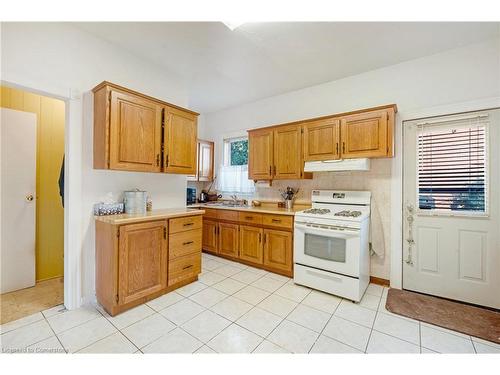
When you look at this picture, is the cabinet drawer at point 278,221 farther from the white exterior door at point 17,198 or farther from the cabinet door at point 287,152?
the white exterior door at point 17,198

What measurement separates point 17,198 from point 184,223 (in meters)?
1.87

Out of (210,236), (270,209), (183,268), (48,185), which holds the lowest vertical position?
(183,268)

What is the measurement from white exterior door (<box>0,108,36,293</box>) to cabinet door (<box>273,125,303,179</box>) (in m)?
3.04

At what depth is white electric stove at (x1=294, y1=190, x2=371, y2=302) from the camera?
7.82 feet

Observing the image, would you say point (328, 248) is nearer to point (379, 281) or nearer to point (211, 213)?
point (379, 281)


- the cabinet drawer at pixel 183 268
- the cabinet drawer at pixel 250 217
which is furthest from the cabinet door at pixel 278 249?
the cabinet drawer at pixel 183 268

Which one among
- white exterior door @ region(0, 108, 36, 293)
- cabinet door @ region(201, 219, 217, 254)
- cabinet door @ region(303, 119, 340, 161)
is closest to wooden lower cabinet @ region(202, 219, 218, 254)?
cabinet door @ region(201, 219, 217, 254)

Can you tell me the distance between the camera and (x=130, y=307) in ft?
7.20

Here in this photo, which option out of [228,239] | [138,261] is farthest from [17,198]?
[228,239]

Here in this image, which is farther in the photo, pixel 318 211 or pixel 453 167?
pixel 318 211

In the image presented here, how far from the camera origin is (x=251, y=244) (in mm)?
3340

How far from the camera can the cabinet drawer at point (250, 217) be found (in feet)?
10.7

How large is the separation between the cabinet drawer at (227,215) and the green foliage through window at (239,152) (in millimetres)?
1128

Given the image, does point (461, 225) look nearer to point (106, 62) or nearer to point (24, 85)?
point (106, 62)
